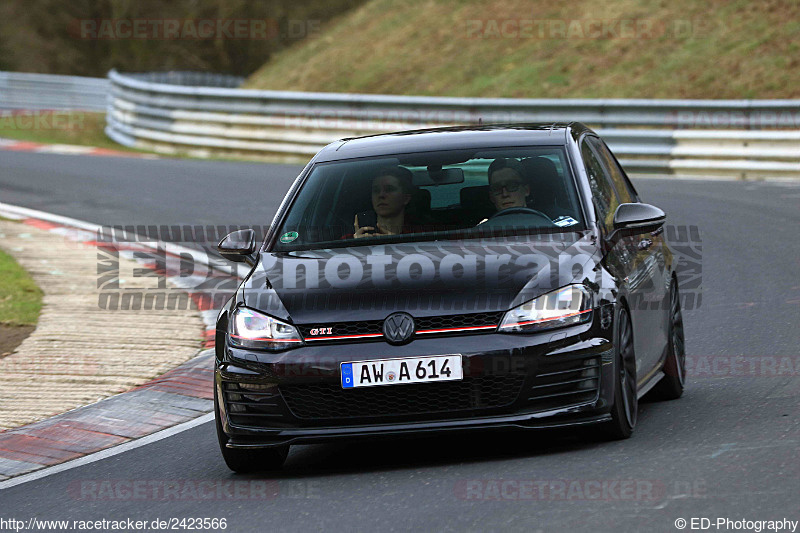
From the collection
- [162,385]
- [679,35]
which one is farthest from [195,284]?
[679,35]

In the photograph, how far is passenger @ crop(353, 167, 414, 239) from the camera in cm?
725

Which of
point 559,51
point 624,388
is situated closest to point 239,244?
point 624,388

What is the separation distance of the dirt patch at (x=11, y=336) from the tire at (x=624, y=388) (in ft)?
16.8

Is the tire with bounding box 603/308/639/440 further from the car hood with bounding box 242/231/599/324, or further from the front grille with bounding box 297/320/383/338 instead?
the front grille with bounding box 297/320/383/338

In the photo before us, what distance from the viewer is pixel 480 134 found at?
775cm

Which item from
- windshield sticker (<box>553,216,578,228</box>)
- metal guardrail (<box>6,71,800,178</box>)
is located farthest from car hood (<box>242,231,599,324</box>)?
metal guardrail (<box>6,71,800,178</box>)

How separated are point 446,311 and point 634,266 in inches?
55.2

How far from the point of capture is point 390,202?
7348 millimetres

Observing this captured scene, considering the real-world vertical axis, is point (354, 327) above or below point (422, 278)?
below

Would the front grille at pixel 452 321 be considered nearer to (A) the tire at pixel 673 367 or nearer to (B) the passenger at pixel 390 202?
(B) the passenger at pixel 390 202

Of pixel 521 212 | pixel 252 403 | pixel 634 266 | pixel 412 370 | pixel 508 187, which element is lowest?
pixel 252 403

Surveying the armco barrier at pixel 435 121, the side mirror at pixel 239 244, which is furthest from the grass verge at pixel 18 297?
the armco barrier at pixel 435 121

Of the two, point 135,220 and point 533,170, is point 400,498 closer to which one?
point 533,170

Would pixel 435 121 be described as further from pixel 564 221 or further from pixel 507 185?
pixel 564 221
